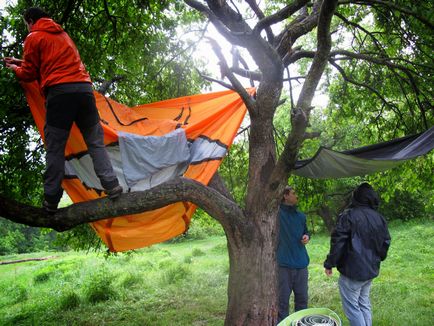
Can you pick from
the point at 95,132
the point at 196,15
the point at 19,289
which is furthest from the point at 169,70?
the point at 19,289

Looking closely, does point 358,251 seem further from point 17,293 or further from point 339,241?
point 17,293

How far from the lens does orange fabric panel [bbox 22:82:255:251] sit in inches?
127

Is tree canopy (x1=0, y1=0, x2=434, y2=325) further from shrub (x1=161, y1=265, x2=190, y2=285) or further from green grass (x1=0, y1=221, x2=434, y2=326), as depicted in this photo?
shrub (x1=161, y1=265, x2=190, y2=285)

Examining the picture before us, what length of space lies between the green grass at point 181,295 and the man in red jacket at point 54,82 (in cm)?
347

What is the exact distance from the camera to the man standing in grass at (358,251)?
3203 millimetres

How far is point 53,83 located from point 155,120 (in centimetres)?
139

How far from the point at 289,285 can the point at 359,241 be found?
83 cm

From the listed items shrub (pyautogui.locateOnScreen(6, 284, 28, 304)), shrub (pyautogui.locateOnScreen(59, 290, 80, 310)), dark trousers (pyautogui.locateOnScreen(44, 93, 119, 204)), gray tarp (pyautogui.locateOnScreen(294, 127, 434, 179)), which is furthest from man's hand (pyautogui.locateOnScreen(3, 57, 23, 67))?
shrub (pyautogui.locateOnScreen(6, 284, 28, 304))

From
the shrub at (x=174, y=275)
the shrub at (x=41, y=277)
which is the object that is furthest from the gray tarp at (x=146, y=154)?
the shrub at (x=41, y=277)

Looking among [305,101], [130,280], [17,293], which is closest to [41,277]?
[17,293]

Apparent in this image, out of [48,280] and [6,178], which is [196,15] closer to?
[6,178]

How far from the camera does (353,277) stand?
319cm

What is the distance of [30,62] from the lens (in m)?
2.67

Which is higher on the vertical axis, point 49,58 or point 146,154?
point 49,58
